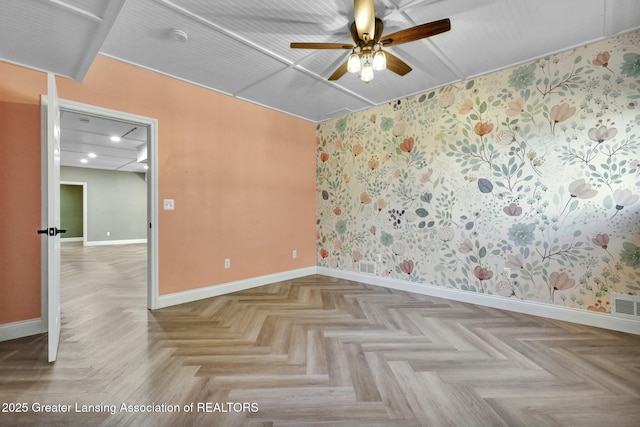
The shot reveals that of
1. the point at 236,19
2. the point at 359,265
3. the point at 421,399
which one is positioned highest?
the point at 236,19

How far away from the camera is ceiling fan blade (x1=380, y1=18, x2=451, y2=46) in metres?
1.85

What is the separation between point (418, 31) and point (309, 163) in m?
2.99

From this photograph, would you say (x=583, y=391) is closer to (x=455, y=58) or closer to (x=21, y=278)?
(x=455, y=58)

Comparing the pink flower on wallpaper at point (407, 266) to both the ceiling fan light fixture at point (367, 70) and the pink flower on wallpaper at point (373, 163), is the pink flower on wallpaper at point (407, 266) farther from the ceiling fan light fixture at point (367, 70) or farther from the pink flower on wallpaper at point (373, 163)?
the ceiling fan light fixture at point (367, 70)

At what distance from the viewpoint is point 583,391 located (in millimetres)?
1646

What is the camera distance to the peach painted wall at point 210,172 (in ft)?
8.88

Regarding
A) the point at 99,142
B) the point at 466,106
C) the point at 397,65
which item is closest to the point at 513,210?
the point at 466,106

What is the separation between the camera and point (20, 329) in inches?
93.9

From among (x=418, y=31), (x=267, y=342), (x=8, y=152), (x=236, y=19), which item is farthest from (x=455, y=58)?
(x=8, y=152)

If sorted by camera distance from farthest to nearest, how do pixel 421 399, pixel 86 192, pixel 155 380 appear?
pixel 86 192 → pixel 155 380 → pixel 421 399

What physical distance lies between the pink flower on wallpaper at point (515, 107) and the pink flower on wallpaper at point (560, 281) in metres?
1.70

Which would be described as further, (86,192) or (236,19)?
(86,192)

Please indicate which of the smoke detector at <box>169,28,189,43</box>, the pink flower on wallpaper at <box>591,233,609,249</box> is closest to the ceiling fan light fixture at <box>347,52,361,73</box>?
the smoke detector at <box>169,28,189,43</box>

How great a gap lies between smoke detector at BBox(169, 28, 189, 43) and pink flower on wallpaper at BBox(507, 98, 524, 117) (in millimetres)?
3286
